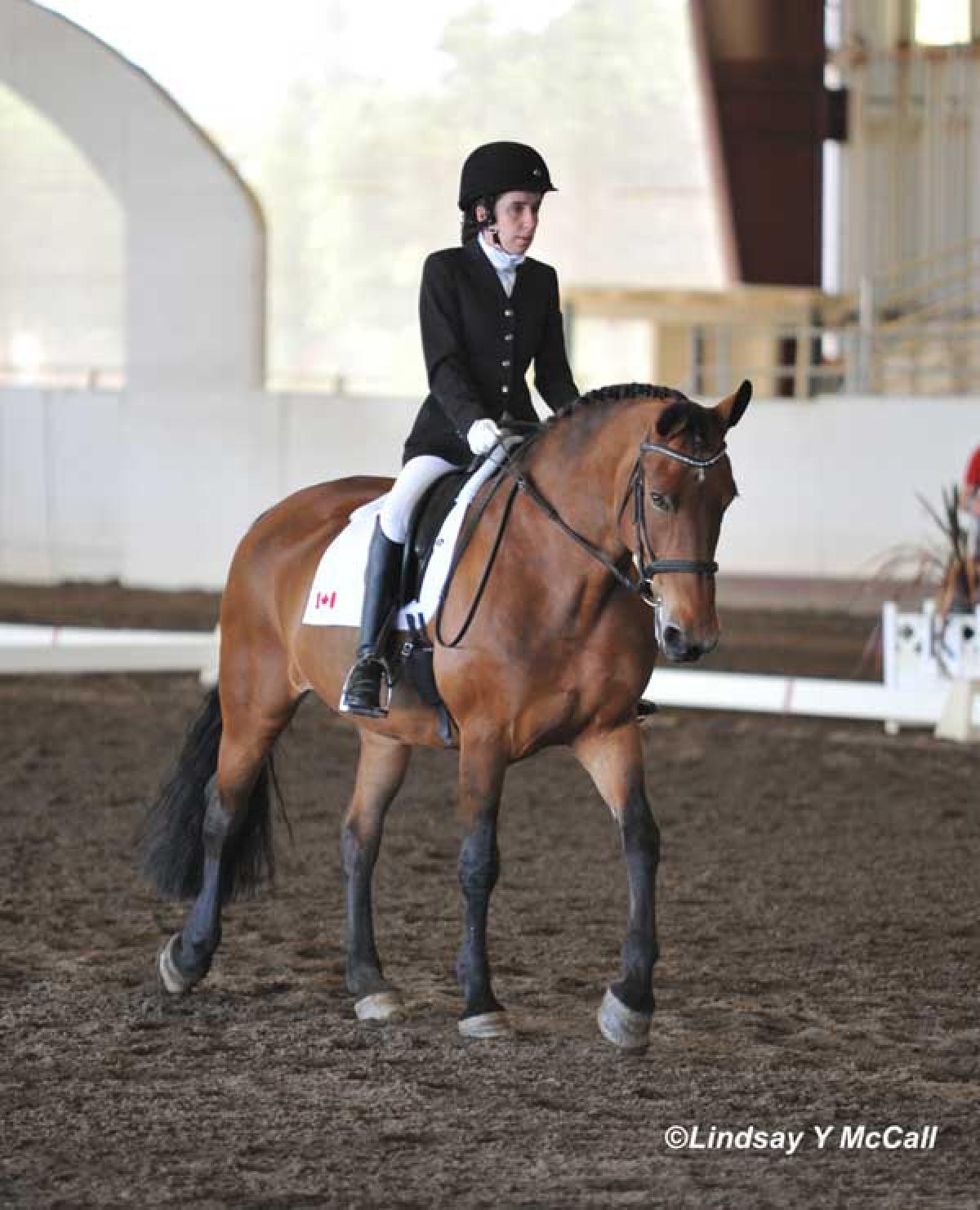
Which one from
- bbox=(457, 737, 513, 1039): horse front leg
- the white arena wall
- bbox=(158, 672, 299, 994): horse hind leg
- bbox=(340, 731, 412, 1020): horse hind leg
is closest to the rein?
bbox=(457, 737, 513, 1039): horse front leg

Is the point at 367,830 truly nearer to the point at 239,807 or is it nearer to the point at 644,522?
the point at 239,807

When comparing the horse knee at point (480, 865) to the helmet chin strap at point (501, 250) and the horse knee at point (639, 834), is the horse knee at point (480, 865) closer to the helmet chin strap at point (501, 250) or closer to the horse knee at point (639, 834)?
the horse knee at point (639, 834)

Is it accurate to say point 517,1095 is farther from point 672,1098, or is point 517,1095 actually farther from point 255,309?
point 255,309

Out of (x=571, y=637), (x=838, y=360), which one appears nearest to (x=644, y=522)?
(x=571, y=637)

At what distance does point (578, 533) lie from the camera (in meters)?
4.05

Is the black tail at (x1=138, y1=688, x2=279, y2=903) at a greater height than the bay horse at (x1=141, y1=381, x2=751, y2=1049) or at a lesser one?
lesser

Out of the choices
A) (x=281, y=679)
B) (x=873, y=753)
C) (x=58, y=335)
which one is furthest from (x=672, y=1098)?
(x=58, y=335)

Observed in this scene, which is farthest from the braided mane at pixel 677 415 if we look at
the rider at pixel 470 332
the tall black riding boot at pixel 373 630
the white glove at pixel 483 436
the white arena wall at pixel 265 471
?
the white arena wall at pixel 265 471

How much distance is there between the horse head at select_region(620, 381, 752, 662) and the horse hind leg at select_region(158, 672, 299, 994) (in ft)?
4.24

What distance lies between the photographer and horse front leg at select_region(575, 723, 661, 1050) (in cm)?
398

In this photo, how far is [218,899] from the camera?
15.2ft

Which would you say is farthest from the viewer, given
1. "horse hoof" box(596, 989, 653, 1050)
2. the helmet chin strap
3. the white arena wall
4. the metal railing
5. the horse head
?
the metal railing

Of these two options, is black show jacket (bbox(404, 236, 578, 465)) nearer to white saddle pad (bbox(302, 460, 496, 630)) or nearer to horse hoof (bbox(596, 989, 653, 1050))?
white saddle pad (bbox(302, 460, 496, 630))

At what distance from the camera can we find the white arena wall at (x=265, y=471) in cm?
1409
